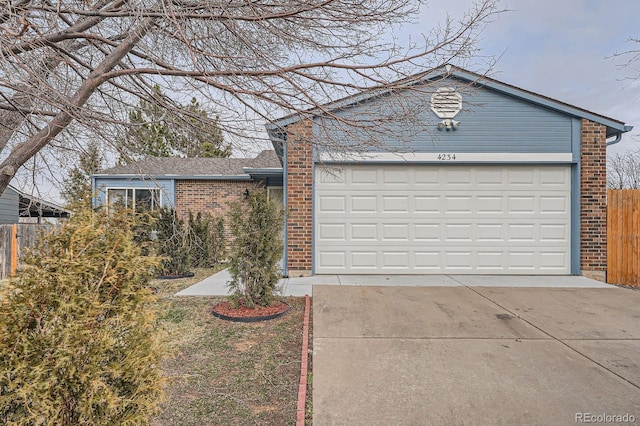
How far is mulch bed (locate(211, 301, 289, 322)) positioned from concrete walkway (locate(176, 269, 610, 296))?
36.0 inches

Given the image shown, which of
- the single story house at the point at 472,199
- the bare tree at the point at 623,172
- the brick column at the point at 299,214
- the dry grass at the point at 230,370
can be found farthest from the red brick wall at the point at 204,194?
the bare tree at the point at 623,172

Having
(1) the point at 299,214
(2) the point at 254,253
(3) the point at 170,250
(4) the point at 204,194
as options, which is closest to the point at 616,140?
(1) the point at 299,214

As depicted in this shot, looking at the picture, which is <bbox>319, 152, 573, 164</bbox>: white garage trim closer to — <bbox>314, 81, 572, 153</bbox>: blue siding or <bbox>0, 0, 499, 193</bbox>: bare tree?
<bbox>314, 81, 572, 153</bbox>: blue siding

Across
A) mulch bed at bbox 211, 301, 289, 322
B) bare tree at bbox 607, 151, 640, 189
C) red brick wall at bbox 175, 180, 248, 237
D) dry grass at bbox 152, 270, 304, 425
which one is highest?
bare tree at bbox 607, 151, 640, 189

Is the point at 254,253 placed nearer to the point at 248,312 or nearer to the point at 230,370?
the point at 248,312

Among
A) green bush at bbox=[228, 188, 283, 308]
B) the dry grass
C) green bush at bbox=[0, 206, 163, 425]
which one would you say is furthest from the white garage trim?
green bush at bbox=[0, 206, 163, 425]

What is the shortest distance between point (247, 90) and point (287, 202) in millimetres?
5004

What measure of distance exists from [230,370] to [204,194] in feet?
34.0

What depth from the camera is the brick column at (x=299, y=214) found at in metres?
7.64

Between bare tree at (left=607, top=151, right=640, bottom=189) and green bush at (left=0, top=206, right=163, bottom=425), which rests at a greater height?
bare tree at (left=607, top=151, right=640, bottom=189)

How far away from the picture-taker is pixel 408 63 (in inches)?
115

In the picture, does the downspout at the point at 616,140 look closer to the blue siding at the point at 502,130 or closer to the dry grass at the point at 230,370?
the blue siding at the point at 502,130

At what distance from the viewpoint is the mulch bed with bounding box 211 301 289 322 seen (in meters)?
4.95

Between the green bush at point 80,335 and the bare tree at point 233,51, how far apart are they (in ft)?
4.67
